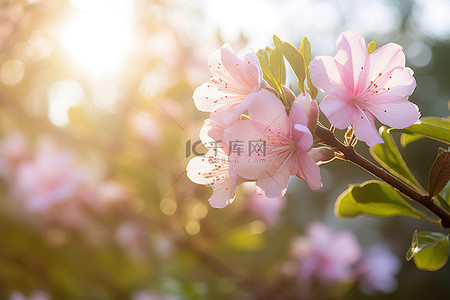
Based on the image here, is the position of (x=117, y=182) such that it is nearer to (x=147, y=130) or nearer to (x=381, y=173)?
(x=147, y=130)

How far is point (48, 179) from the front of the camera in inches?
55.4

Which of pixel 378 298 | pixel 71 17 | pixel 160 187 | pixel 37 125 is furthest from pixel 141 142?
pixel 378 298

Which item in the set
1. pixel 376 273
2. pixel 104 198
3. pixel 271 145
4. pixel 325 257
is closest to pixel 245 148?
pixel 271 145

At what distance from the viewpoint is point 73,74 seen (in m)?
1.61

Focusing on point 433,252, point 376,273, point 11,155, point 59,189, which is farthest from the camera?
point 376,273

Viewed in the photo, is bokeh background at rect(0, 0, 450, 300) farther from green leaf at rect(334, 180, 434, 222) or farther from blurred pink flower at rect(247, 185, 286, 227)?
green leaf at rect(334, 180, 434, 222)

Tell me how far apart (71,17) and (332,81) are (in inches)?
42.0

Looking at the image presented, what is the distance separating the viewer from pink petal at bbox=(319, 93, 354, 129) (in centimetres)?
53

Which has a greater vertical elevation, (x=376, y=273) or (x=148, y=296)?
(x=376, y=273)

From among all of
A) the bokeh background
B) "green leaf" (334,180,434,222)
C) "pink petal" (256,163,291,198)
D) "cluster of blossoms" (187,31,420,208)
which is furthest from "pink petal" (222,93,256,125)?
the bokeh background

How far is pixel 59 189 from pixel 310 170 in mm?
1089

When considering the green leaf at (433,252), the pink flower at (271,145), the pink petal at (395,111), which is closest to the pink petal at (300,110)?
the pink flower at (271,145)

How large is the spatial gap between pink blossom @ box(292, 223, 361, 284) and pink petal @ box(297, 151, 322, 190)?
120 centimetres

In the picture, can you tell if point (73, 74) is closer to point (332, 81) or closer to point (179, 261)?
point (179, 261)
